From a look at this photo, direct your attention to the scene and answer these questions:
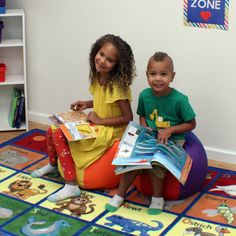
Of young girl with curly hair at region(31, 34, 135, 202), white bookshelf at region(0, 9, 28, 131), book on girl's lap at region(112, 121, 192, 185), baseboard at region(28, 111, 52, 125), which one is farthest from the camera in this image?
baseboard at region(28, 111, 52, 125)

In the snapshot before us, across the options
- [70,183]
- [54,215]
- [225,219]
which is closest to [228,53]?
[225,219]

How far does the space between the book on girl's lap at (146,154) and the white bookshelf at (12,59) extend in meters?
1.08

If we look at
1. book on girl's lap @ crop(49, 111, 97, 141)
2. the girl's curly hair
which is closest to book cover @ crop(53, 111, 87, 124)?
book on girl's lap @ crop(49, 111, 97, 141)

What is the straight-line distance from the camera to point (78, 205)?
2395mm

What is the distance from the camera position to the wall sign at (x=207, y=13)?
2611mm

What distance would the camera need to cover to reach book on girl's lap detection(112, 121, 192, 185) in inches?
89.0

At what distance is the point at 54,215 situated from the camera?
7.55 feet

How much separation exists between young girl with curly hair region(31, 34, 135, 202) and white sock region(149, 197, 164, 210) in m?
0.36

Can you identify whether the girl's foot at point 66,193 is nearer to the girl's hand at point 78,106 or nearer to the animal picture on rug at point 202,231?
the girl's hand at point 78,106

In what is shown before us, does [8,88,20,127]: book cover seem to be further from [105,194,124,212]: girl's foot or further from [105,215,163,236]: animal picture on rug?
[105,215,163,236]: animal picture on rug

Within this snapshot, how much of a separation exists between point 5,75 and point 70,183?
117cm

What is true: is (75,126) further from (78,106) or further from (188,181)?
(188,181)

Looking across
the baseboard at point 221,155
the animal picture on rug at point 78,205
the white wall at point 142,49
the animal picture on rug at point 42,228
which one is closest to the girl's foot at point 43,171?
the animal picture on rug at point 78,205

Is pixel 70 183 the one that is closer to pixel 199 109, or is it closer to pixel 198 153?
pixel 198 153
